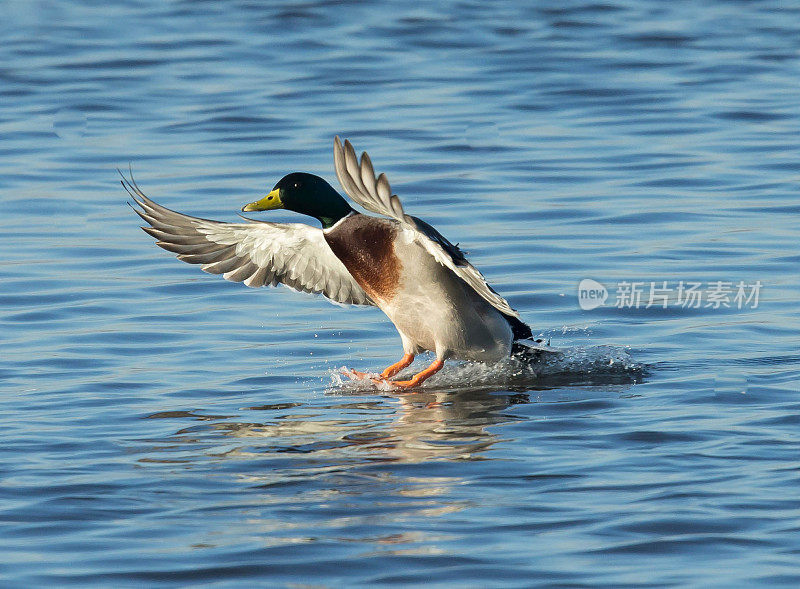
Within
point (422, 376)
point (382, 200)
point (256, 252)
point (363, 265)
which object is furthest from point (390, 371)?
point (382, 200)

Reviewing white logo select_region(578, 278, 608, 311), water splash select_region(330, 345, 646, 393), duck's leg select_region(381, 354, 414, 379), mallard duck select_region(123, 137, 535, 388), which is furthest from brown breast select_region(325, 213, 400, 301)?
white logo select_region(578, 278, 608, 311)

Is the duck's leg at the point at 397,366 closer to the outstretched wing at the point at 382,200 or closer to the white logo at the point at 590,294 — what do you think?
the outstretched wing at the point at 382,200

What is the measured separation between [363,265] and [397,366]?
67 cm

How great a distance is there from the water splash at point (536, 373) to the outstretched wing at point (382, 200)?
1040mm

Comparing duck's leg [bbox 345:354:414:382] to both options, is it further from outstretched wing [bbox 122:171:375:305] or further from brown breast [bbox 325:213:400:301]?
outstretched wing [bbox 122:171:375:305]

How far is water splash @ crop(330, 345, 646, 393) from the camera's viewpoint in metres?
8.09

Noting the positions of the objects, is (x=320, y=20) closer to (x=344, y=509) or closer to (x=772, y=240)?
(x=772, y=240)

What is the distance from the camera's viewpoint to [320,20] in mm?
21875

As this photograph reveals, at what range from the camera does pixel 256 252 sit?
886 cm

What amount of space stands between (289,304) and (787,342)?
3537mm

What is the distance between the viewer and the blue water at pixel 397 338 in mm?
5367

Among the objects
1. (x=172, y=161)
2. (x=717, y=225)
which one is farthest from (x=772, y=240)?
(x=172, y=161)

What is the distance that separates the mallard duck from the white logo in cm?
146

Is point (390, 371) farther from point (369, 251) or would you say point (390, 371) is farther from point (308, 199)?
point (308, 199)
